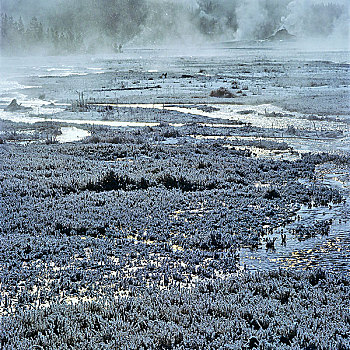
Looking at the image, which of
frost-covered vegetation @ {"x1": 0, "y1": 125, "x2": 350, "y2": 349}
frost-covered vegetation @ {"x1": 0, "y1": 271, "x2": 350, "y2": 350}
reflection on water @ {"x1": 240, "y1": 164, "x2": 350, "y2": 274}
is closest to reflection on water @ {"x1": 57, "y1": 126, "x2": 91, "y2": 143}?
frost-covered vegetation @ {"x1": 0, "y1": 125, "x2": 350, "y2": 349}

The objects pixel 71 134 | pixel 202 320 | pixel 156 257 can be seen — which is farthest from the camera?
pixel 71 134

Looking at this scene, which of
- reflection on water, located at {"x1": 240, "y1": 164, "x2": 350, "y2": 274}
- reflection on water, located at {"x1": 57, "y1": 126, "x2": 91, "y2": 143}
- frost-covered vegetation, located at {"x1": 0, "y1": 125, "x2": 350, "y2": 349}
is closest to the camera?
frost-covered vegetation, located at {"x1": 0, "y1": 125, "x2": 350, "y2": 349}

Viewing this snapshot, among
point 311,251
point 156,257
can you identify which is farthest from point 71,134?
point 311,251

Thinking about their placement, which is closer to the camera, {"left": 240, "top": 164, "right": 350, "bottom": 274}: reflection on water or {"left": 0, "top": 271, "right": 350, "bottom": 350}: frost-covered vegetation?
{"left": 0, "top": 271, "right": 350, "bottom": 350}: frost-covered vegetation

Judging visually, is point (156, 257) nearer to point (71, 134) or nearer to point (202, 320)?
point (202, 320)

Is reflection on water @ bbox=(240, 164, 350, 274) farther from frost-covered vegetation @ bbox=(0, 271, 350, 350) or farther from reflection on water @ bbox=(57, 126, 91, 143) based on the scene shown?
reflection on water @ bbox=(57, 126, 91, 143)

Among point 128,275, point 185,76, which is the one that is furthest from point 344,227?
point 185,76

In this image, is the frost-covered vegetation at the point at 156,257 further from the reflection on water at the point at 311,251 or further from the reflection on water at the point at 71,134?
the reflection on water at the point at 71,134

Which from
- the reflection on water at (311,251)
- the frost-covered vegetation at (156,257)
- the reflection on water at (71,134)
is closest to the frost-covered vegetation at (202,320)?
the frost-covered vegetation at (156,257)

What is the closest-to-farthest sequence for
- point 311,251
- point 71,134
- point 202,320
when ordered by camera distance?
point 202,320 < point 311,251 < point 71,134
